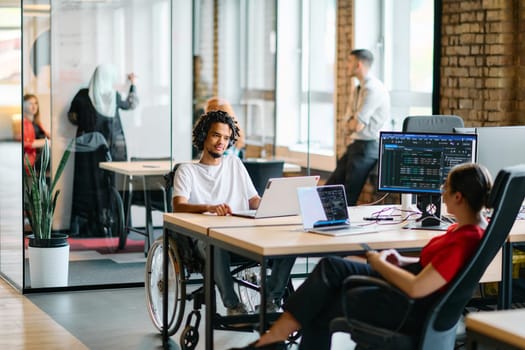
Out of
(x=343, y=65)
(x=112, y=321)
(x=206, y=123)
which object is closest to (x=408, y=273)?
(x=206, y=123)

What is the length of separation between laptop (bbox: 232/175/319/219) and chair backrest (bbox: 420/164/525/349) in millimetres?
1137

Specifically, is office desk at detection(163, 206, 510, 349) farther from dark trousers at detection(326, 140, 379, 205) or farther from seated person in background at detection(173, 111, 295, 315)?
dark trousers at detection(326, 140, 379, 205)

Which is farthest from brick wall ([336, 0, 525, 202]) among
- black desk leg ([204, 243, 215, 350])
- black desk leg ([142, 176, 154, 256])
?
black desk leg ([204, 243, 215, 350])

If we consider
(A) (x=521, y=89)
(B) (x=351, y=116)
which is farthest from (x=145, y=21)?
(A) (x=521, y=89)

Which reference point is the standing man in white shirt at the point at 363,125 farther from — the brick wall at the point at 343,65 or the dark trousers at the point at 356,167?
the brick wall at the point at 343,65

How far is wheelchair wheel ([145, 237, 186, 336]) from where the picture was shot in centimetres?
507

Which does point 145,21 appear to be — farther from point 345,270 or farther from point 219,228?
point 345,270

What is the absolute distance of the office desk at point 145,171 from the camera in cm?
700

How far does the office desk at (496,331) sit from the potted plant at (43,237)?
4.29 meters

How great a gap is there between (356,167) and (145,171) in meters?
1.96

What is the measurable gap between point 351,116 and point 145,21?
2.13 meters

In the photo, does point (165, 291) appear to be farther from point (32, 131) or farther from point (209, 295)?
point (32, 131)

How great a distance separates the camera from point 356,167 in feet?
26.9

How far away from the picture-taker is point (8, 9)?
722 cm
